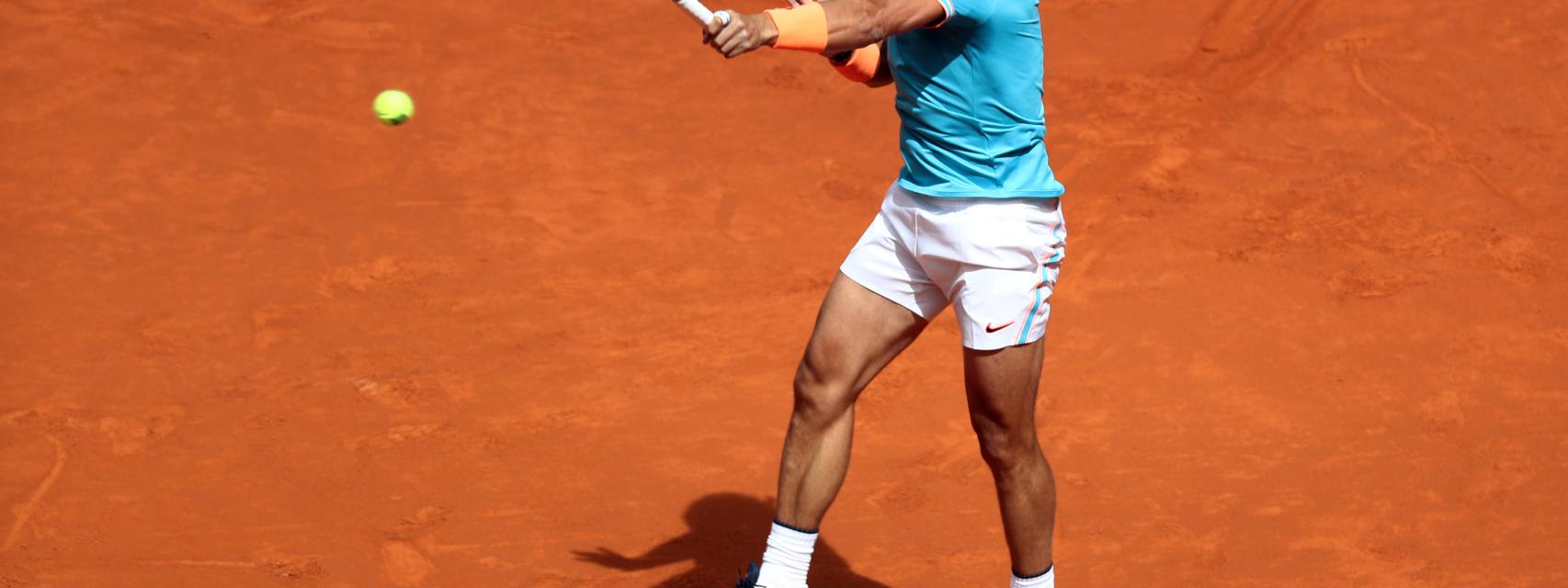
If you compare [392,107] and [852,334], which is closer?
[852,334]

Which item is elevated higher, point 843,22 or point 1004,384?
point 843,22

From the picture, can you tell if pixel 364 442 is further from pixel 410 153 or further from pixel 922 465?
pixel 410 153

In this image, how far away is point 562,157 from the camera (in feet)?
28.3

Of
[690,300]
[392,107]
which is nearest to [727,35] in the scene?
[392,107]

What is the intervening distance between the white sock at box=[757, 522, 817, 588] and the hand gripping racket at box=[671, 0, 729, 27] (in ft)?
4.87

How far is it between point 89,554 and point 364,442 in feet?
3.43

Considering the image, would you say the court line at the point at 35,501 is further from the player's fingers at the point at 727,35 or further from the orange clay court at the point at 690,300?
the player's fingers at the point at 727,35

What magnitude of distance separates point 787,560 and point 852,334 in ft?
2.19

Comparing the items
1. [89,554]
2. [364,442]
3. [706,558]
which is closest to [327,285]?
[364,442]

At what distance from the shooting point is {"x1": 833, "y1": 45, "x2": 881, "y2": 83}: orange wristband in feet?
15.8

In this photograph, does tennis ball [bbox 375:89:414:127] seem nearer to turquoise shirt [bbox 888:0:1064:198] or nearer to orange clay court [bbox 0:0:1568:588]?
orange clay court [bbox 0:0:1568:588]

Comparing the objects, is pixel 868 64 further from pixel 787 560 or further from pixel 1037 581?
pixel 1037 581

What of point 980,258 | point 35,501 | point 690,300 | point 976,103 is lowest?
point 690,300

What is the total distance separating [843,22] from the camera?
406 centimetres
